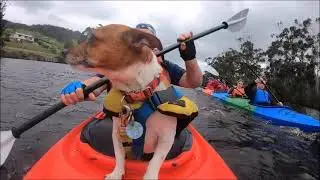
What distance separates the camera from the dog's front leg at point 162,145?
3336 mm

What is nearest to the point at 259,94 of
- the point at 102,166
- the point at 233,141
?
the point at 233,141

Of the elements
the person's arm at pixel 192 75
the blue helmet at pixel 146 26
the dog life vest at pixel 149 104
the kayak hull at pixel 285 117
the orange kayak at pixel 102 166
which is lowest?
the kayak hull at pixel 285 117

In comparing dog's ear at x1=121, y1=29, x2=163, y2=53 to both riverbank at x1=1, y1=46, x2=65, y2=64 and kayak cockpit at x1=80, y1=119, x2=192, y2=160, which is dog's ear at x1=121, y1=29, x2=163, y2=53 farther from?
riverbank at x1=1, y1=46, x2=65, y2=64

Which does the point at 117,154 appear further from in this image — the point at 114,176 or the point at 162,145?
the point at 162,145

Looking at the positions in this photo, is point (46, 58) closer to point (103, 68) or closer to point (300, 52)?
point (300, 52)

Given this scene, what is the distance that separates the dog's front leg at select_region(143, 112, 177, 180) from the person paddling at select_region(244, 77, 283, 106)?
13806mm

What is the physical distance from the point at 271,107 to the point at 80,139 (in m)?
12.6

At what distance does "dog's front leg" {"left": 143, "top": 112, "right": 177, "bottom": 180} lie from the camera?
10.9 feet

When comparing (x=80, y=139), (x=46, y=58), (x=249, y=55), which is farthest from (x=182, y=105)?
(x=46, y=58)

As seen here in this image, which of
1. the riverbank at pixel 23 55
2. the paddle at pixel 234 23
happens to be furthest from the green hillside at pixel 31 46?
the paddle at pixel 234 23

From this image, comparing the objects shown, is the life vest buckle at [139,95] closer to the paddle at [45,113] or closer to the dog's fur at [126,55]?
the dog's fur at [126,55]

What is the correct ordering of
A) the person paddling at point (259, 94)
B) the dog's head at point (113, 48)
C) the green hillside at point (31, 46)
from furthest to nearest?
the green hillside at point (31, 46), the person paddling at point (259, 94), the dog's head at point (113, 48)

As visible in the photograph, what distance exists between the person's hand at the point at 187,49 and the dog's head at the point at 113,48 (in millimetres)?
908

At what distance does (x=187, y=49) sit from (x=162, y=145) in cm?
116
